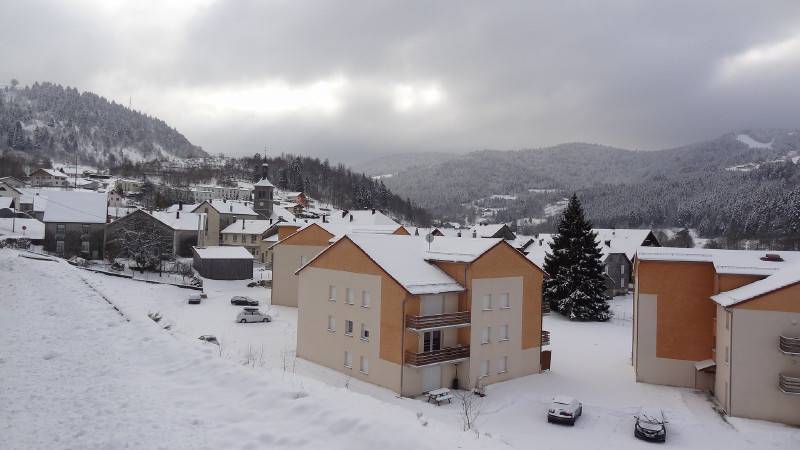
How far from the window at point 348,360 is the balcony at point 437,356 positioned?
4.15 metres

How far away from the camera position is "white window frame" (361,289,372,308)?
27.2 metres

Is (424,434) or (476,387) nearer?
Answer: (424,434)

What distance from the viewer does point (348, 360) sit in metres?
28.1

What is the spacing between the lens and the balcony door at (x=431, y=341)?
85.3ft

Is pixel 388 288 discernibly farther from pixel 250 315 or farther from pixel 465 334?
pixel 250 315

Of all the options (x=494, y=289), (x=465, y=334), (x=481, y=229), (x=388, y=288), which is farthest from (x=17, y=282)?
(x=481, y=229)

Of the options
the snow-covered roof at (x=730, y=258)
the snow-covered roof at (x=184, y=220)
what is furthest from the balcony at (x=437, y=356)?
the snow-covered roof at (x=184, y=220)

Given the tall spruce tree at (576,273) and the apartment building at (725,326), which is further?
the tall spruce tree at (576,273)

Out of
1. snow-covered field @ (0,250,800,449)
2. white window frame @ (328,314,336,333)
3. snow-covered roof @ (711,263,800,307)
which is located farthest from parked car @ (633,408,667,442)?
white window frame @ (328,314,336,333)

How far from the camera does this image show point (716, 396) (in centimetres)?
2595

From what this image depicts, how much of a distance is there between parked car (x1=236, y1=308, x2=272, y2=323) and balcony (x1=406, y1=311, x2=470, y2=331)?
1774 cm

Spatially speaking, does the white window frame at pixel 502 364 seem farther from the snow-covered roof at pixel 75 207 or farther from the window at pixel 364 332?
the snow-covered roof at pixel 75 207

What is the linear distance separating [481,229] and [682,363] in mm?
78148

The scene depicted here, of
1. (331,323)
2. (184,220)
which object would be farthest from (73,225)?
(331,323)
